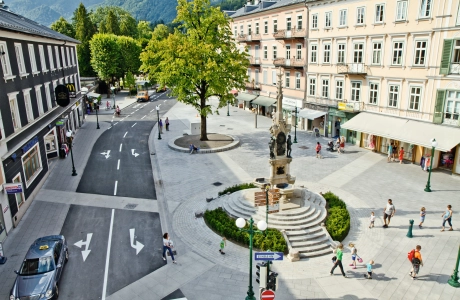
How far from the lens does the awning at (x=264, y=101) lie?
44.5 m

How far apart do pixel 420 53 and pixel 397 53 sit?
6.81 feet

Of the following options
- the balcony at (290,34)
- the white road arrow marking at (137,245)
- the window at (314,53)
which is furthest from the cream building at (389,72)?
the white road arrow marking at (137,245)

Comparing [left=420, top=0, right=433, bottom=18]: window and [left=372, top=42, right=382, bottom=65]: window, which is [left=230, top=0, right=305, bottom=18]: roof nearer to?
[left=372, top=42, right=382, bottom=65]: window

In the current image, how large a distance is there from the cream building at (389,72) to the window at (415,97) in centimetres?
8

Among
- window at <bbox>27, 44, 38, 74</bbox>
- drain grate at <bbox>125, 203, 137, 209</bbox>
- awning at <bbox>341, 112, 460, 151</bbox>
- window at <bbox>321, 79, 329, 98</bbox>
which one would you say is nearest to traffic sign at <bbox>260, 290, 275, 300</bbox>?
drain grate at <bbox>125, 203, 137, 209</bbox>

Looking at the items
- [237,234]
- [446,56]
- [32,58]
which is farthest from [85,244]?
[446,56]

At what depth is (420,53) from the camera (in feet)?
84.5

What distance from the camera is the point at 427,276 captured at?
13883 millimetres

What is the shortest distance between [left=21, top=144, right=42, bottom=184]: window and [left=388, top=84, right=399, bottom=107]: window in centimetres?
2786

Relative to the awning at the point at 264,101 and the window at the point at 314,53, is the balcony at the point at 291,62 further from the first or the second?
the awning at the point at 264,101

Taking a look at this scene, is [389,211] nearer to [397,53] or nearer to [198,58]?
[397,53]

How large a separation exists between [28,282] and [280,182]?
12.8 metres

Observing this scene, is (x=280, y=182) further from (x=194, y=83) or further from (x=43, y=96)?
(x=43, y=96)

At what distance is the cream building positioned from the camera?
79.1 ft
